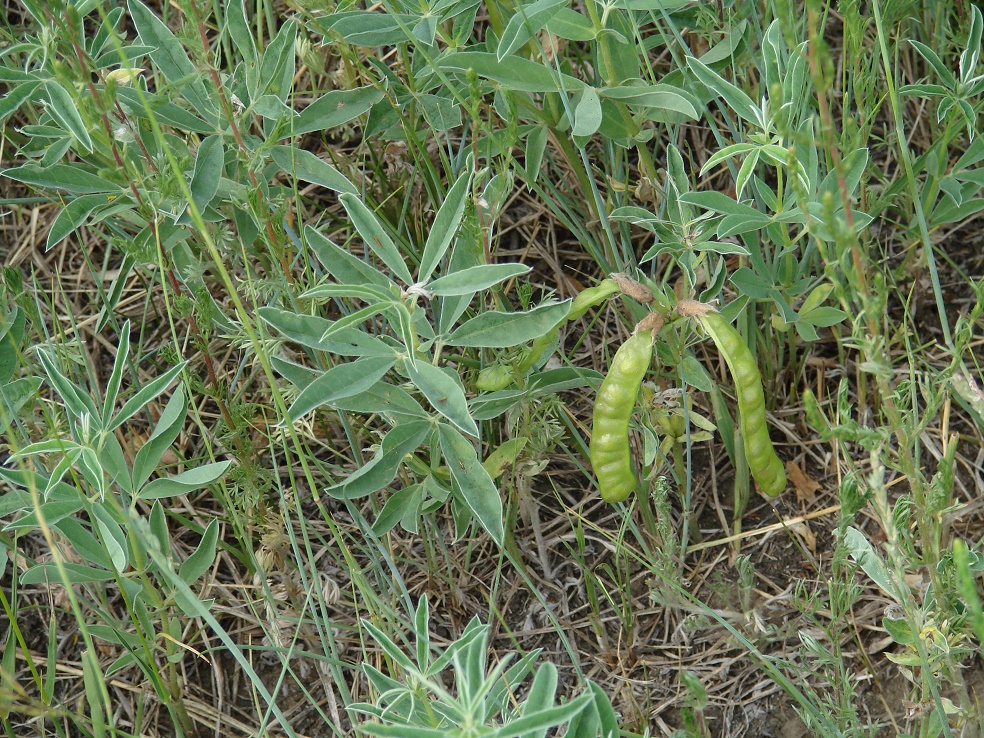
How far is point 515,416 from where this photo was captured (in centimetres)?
177

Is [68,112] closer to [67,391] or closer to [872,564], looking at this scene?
[67,391]

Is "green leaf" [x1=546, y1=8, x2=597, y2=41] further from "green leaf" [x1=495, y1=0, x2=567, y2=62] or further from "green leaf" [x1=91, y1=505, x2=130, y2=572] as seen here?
"green leaf" [x1=91, y1=505, x2=130, y2=572]

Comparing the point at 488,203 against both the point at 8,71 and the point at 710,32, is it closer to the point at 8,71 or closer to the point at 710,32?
the point at 710,32

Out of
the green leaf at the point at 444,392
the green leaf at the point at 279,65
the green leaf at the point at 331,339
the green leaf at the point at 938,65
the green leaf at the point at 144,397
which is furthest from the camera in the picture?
the green leaf at the point at 938,65

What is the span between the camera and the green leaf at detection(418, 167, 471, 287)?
155cm

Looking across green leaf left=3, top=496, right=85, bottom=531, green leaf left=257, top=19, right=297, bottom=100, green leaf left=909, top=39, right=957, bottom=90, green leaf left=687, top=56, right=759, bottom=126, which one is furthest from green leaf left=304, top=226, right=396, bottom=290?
green leaf left=909, top=39, right=957, bottom=90

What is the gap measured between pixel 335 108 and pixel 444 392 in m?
0.77

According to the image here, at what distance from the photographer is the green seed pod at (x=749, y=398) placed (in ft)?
5.13

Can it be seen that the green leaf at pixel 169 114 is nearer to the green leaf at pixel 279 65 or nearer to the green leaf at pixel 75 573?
the green leaf at pixel 279 65

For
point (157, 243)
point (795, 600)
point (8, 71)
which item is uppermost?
point (8, 71)

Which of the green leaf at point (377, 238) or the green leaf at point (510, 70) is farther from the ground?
the green leaf at point (510, 70)

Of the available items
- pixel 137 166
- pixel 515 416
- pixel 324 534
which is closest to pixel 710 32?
pixel 515 416

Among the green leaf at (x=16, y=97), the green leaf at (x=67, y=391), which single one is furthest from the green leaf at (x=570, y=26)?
the green leaf at (x=67, y=391)

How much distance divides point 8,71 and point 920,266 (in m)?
1.92
